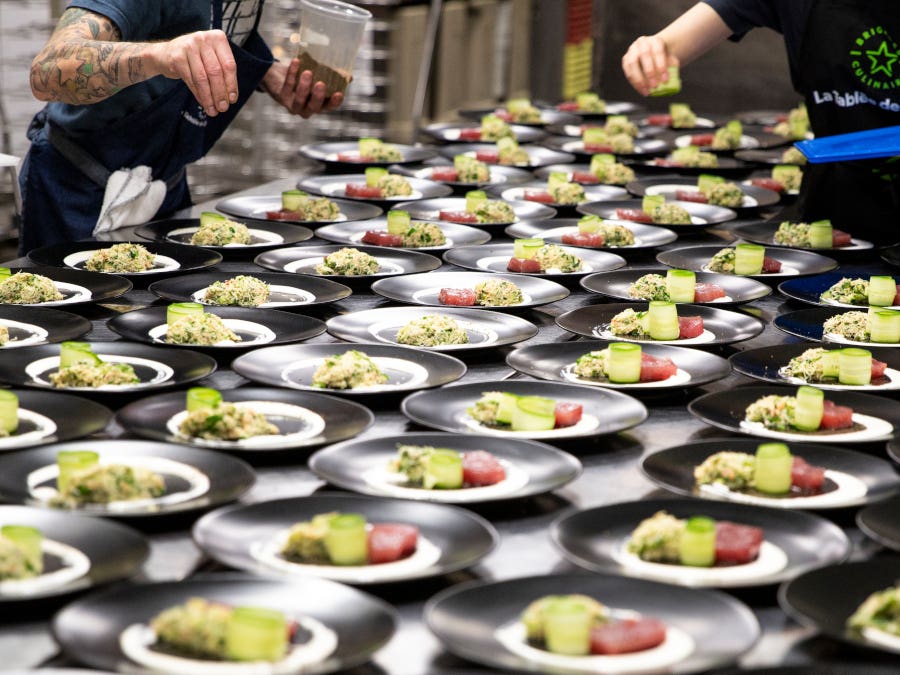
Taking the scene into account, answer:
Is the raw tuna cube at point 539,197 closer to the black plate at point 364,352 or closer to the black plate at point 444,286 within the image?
the black plate at point 444,286

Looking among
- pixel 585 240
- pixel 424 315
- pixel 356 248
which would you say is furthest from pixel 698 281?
pixel 356 248

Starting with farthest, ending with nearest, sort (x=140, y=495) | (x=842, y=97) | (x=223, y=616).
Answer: (x=842, y=97)
(x=140, y=495)
(x=223, y=616)

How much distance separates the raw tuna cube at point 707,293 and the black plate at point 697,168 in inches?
64.4

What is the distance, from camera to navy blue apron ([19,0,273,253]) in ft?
10.5

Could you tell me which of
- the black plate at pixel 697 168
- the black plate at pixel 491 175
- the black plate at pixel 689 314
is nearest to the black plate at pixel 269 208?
the black plate at pixel 491 175

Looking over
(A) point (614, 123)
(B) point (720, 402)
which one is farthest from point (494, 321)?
(A) point (614, 123)

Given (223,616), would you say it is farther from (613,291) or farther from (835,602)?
(613,291)

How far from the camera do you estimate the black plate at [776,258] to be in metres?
2.85

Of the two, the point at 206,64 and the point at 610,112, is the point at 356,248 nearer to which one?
the point at 206,64

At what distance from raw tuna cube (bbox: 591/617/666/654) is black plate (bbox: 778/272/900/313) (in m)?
1.43

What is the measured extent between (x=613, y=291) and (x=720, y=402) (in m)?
0.75

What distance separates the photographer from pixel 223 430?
5.54ft

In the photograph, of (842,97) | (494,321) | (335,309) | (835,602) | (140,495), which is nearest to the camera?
(835,602)

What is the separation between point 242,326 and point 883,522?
4.00ft
